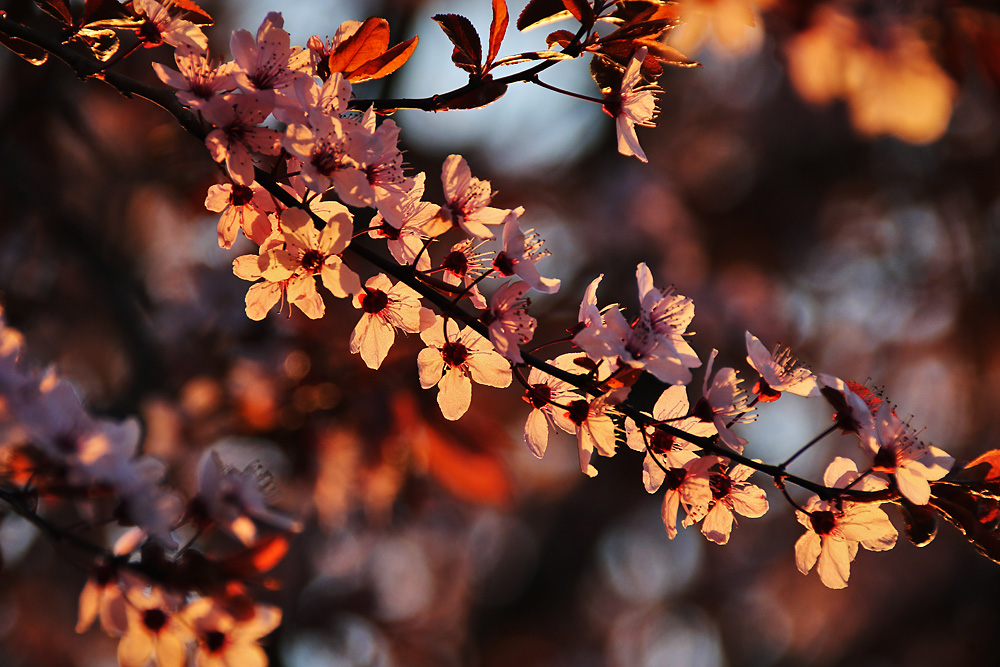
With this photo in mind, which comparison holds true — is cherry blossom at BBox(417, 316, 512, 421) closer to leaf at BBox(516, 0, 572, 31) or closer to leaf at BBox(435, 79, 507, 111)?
leaf at BBox(435, 79, 507, 111)

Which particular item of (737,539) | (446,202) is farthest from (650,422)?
(737,539)

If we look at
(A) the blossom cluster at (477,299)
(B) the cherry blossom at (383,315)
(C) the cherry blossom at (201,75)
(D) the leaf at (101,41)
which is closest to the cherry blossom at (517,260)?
(A) the blossom cluster at (477,299)

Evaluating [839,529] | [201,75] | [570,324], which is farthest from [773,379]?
[570,324]

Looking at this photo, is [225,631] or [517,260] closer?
[517,260]

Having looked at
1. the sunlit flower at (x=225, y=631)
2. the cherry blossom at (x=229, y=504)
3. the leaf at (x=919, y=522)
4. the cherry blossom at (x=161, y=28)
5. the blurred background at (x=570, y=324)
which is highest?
the cherry blossom at (x=161, y=28)

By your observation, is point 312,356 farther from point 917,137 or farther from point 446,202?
point 917,137

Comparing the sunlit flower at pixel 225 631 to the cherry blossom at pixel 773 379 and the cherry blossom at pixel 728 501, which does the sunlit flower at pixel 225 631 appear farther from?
the cherry blossom at pixel 773 379

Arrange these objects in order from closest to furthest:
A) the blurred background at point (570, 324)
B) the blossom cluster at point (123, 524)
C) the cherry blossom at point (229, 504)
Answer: the blossom cluster at point (123, 524), the cherry blossom at point (229, 504), the blurred background at point (570, 324)

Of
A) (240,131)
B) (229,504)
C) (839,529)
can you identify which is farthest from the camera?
(229,504)

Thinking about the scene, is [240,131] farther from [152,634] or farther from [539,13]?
[152,634]
